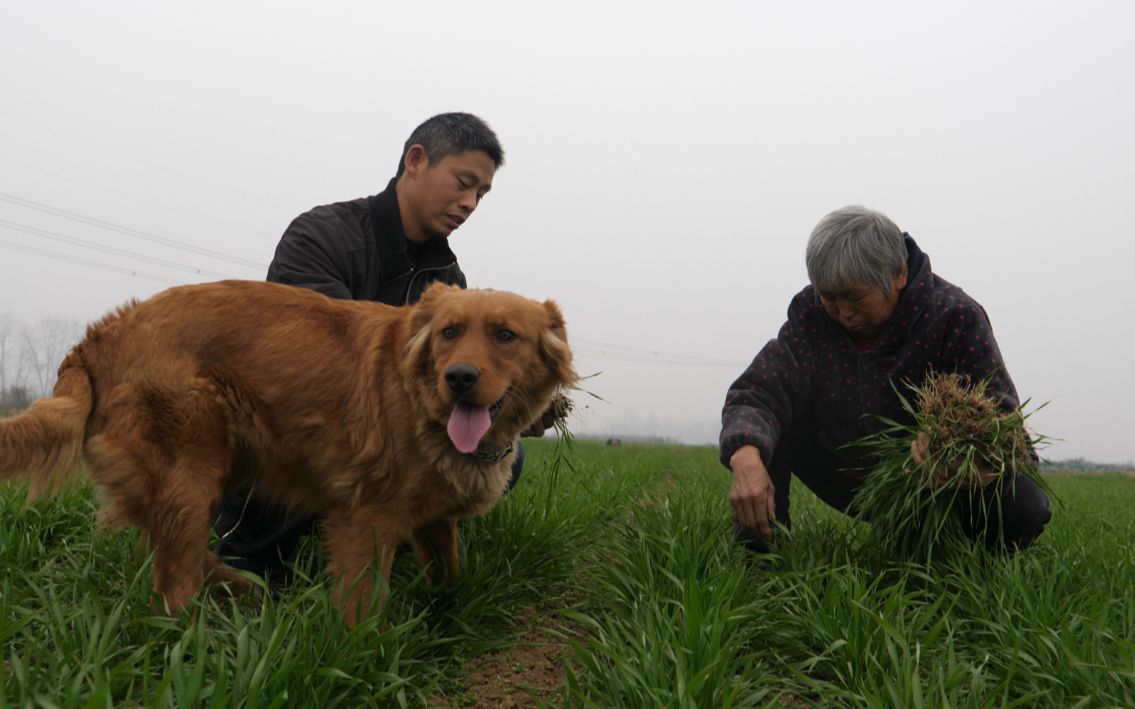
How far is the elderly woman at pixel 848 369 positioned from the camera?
10.9 ft

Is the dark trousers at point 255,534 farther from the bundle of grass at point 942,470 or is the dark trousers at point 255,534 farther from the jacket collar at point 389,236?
the bundle of grass at point 942,470

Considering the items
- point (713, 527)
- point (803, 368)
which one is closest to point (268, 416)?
point (713, 527)

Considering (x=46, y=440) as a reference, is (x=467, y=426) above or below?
above

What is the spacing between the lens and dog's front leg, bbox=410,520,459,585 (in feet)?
10.5

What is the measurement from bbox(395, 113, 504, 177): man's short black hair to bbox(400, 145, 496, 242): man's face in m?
0.03

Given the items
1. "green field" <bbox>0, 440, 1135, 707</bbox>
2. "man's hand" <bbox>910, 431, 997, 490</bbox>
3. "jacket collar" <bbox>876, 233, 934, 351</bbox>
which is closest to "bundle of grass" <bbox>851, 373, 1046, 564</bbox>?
"man's hand" <bbox>910, 431, 997, 490</bbox>

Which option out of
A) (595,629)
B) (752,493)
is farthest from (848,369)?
(595,629)

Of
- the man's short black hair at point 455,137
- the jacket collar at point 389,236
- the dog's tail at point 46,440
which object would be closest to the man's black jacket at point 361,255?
the jacket collar at point 389,236

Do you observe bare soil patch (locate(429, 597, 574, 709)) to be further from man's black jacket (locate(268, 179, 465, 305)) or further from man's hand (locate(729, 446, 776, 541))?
man's black jacket (locate(268, 179, 465, 305))

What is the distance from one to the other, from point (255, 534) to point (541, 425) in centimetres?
165

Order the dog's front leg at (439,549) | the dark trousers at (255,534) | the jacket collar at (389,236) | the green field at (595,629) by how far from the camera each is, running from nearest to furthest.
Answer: the green field at (595,629) < the dog's front leg at (439,549) < the dark trousers at (255,534) < the jacket collar at (389,236)

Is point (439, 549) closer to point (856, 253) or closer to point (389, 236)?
point (389, 236)

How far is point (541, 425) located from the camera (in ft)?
11.2

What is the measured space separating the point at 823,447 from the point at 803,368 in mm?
492
